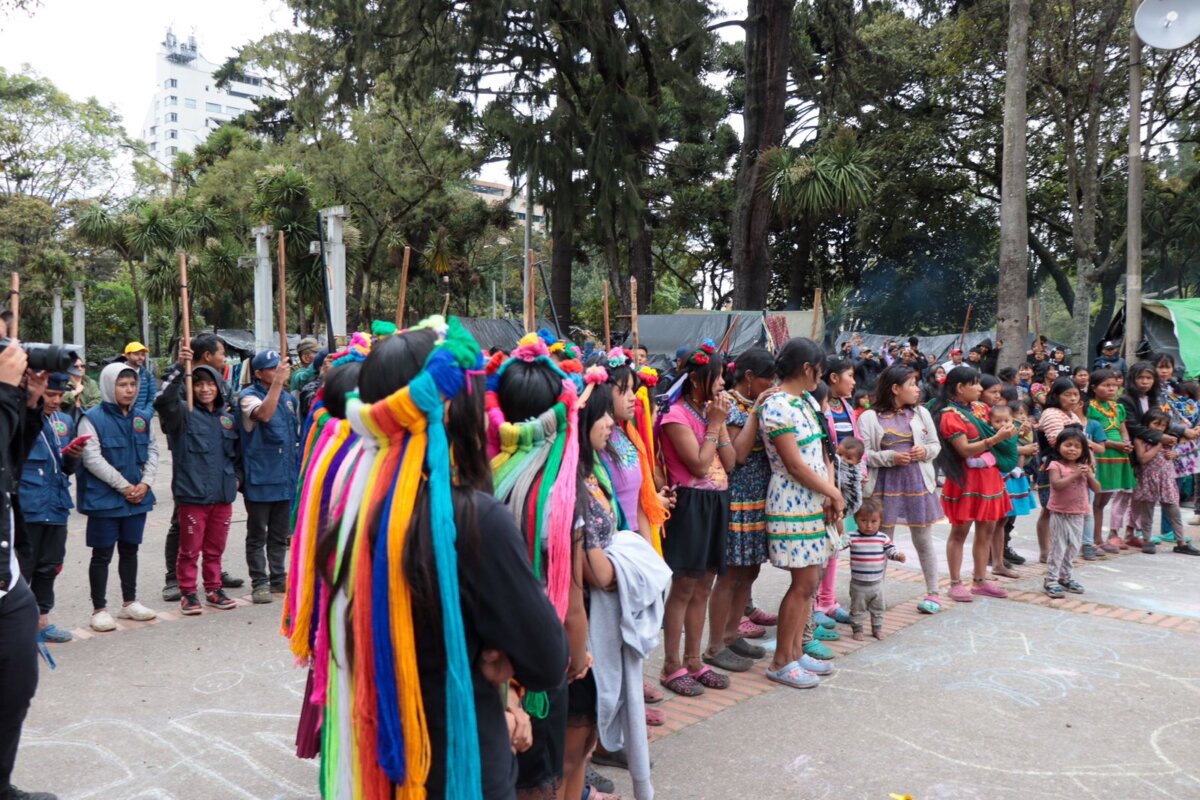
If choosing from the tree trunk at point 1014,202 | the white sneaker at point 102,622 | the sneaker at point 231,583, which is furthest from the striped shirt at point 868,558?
the tree trunk at point 1014,202

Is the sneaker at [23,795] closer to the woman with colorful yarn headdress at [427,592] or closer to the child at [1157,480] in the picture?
the woman with colorful yarn headdress at [427,592]

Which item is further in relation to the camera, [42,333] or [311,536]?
[42,333]

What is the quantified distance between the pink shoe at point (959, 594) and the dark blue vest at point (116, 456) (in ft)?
17.5

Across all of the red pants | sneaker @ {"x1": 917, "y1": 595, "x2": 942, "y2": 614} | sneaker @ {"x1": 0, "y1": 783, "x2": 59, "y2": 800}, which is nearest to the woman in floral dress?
Result: sneaker @ {"x1": 917, "y1": 595, "x2": 942, "y2": 614}

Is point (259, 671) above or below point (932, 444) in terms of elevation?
below

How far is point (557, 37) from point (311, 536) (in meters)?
16.0

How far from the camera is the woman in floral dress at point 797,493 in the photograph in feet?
14.2

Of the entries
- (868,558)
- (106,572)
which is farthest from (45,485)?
Result: (868,558)

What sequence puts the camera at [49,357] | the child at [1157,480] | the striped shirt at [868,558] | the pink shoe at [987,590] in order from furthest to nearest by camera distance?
the child at [1157,480] < the pink shoe at [987,590] < the striped shirt at [868,558] < the camera at [49,357]

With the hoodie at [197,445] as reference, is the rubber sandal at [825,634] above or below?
below

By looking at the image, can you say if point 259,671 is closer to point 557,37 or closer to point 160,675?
point 160,675

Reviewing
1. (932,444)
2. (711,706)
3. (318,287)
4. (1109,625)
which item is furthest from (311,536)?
(318,287)

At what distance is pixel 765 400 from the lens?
441 cm

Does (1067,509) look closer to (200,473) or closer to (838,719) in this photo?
(838,719)
